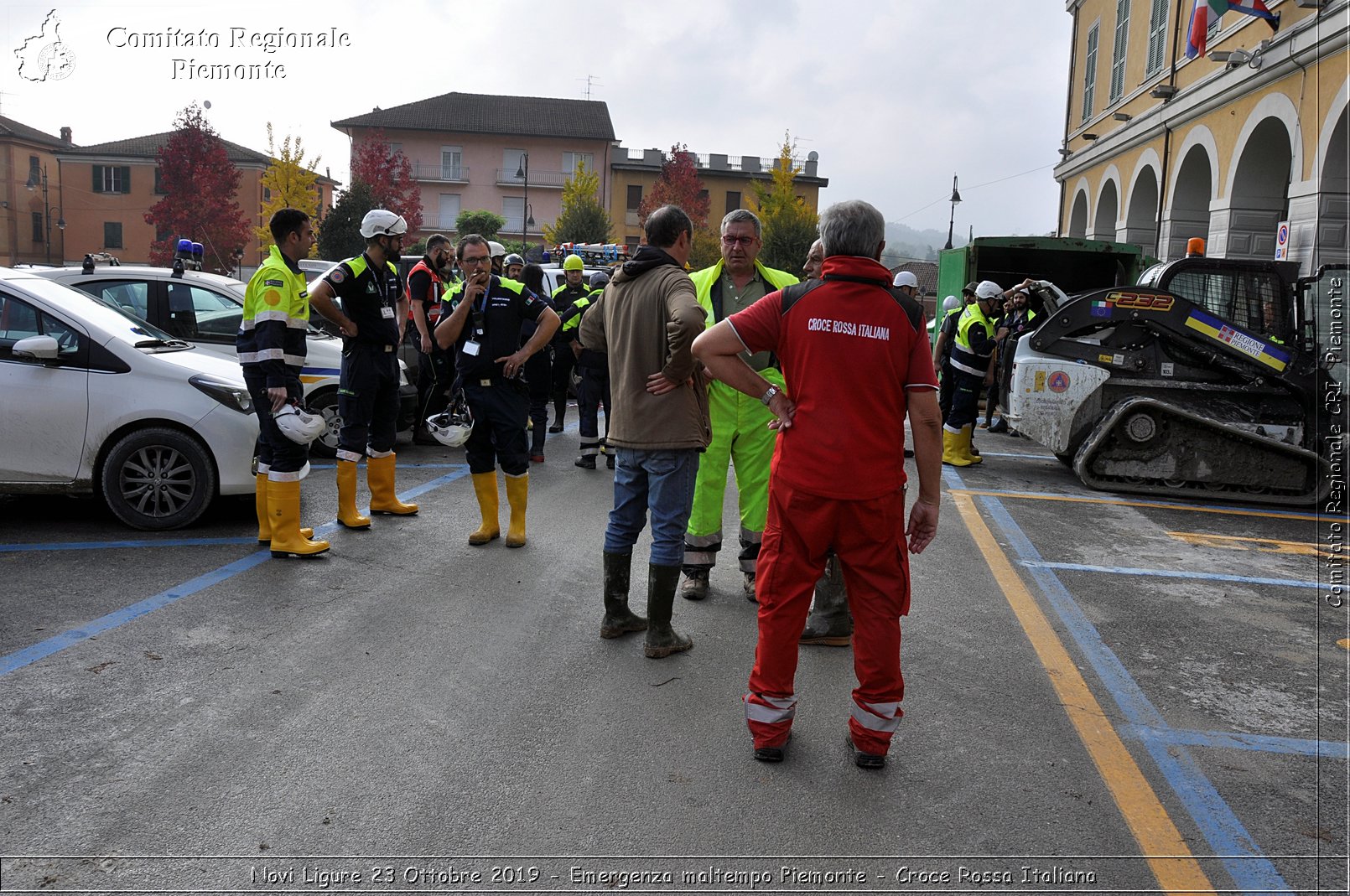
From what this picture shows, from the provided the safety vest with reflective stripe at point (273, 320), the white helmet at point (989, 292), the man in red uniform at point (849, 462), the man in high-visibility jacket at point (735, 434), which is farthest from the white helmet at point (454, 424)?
the white helmet at point (989, 292)

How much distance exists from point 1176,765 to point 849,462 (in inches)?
69.3

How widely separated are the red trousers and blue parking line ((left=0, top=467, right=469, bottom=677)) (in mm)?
3211

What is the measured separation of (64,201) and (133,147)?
5.23 m

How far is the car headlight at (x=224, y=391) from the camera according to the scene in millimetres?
6828

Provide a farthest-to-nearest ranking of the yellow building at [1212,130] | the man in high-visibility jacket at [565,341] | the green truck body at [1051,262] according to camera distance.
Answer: the green truck body at [1051,262], the yellow building at [1212,130], the man in high-visibility jacket at [565,341]

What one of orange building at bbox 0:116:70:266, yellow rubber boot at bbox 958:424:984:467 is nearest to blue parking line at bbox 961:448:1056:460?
yellow rubber boot at bbox 958:424:984:467

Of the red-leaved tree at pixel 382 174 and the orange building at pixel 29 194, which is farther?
the orange building at pixel 29 194

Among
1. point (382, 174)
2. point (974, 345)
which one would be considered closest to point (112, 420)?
point (974, 345)

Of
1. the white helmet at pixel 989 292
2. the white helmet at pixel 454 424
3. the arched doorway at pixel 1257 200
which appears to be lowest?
the white helmet at pixel 454 424

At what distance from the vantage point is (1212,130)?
18.4 meters

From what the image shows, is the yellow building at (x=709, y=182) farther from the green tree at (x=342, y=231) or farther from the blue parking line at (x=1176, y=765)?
the blue parking line at (x=1176, y=765)

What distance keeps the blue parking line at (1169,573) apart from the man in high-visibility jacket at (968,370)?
14.1ft

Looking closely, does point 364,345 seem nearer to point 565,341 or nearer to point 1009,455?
point 565,341

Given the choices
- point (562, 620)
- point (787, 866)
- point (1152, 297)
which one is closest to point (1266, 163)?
point (1152, 297)
